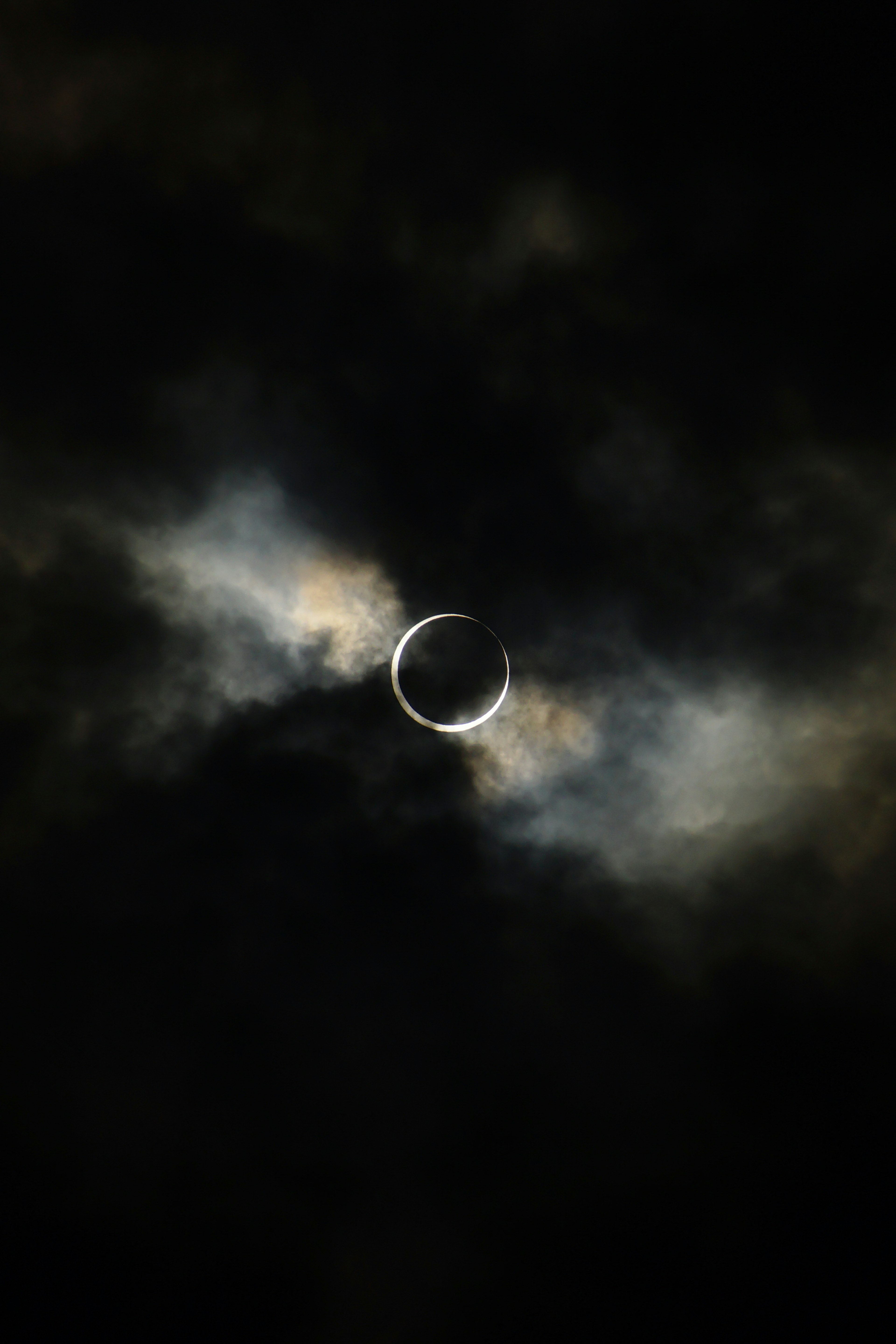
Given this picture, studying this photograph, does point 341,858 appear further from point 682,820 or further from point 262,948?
point 682,820

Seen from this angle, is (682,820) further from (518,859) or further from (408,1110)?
(408,1110)

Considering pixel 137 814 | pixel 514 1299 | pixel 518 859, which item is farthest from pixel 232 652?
pixel 514 1299

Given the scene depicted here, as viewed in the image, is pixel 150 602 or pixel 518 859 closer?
pixel 150 602

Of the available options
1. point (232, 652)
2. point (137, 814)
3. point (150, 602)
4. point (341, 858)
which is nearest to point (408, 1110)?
point (341, 858)

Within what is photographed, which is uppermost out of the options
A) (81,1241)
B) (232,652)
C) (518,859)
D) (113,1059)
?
(232,652)

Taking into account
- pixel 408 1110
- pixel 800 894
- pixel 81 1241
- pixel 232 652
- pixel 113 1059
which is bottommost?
pixel 81 1241

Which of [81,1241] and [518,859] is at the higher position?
[518,859]
